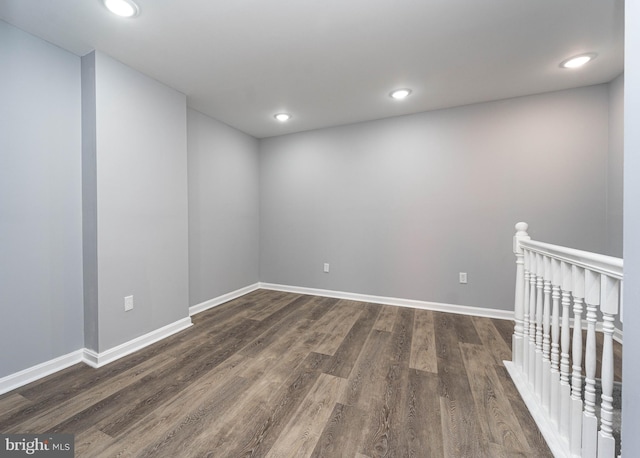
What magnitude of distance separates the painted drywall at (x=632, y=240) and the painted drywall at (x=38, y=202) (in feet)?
10.3

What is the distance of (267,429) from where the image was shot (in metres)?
1.39

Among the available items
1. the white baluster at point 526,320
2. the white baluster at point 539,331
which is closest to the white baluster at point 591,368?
the white baluster at point 539,331

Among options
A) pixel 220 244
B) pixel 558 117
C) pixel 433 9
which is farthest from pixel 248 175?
pixel 558 117

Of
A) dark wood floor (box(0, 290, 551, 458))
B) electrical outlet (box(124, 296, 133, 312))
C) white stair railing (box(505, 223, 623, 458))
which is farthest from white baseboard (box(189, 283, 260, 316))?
white stair railing (box(505, 223, 623, 458))

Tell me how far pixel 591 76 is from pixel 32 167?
4710mm

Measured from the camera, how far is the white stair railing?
1.00 meters

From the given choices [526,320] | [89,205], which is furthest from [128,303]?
[526,320]

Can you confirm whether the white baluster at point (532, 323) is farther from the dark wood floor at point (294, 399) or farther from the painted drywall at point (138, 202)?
the painted drywall at point (138, 202)

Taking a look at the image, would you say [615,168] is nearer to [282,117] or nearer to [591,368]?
[591,368]

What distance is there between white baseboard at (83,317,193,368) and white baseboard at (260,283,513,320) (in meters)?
1.65

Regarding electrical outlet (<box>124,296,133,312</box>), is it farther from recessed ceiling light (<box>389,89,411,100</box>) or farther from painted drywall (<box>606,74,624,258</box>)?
painted drywall (<box>606,74,624,258</box>)

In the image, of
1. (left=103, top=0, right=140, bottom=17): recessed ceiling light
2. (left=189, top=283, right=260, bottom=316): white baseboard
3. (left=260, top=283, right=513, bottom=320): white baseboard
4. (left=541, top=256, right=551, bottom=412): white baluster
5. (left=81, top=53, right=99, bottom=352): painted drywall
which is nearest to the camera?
(left=541, top=256, right=551, bottom=412): white baluster

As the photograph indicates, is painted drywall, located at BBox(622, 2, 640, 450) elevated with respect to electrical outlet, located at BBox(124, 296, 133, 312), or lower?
elevated

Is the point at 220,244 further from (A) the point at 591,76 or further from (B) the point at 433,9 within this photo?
(A) the point at 591,76
